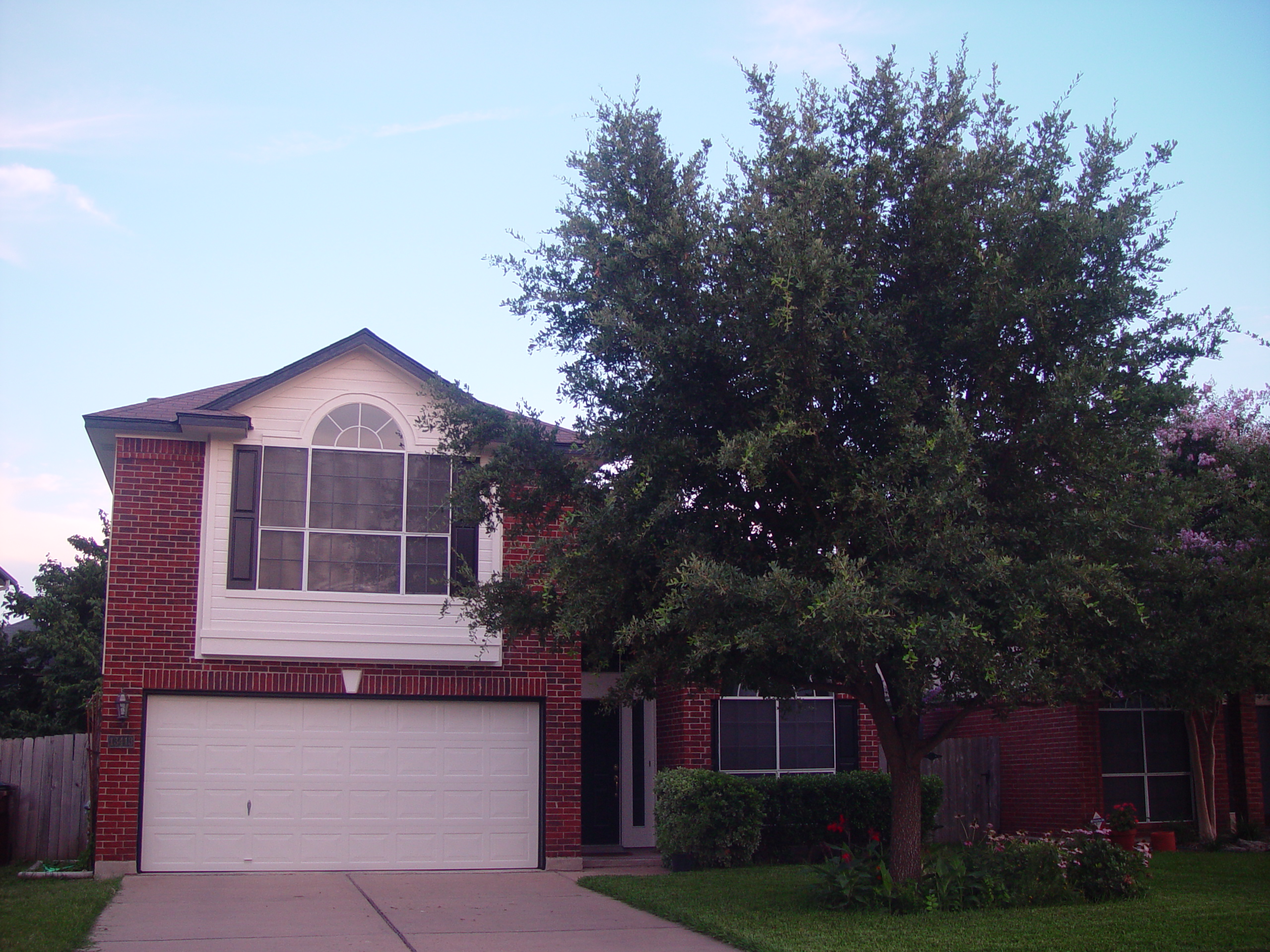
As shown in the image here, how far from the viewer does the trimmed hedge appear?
1340 cm

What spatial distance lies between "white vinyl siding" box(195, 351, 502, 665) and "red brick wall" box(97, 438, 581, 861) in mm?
199

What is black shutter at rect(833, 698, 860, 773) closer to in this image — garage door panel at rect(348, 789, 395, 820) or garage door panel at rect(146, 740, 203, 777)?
garage door panel at rect(348, 789, 395, 820)

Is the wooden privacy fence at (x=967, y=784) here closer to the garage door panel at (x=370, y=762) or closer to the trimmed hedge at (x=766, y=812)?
the trimmed hedge at (x=766, y=812)

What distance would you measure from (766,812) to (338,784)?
525cm

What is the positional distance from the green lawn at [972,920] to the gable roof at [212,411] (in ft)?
17.0

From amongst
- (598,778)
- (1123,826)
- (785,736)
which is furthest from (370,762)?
(1123,826)

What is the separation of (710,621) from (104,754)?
8.22 meters

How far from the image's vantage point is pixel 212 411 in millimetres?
13516

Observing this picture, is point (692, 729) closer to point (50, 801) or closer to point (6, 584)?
point (50, 801)

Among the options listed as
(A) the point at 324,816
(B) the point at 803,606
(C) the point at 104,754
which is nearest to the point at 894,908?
(B) the point at 803,606

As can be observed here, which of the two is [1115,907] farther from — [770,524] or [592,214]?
[592,214]

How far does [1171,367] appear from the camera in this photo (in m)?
9.59

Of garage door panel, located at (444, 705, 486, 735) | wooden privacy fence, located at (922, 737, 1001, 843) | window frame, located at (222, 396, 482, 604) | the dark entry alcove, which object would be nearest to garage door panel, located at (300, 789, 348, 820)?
garage door panel, located at (444, 705, 486, 735)

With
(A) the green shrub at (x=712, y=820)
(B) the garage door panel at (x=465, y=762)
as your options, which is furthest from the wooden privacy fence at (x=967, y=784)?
(B) the garage door panel at (x=465, y=762)
